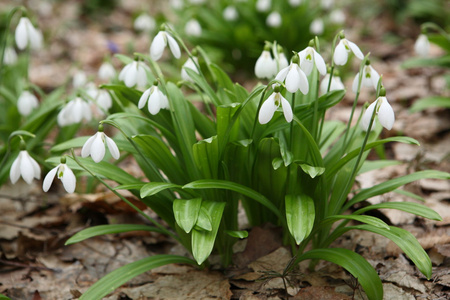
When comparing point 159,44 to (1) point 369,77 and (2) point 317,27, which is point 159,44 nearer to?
(1) point 369,77

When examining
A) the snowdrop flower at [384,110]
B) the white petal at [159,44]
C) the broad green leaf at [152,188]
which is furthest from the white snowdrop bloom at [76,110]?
the snowdrop flower at [384,110]

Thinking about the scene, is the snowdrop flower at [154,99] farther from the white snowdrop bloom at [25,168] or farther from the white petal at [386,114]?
the white petal at [386,114]

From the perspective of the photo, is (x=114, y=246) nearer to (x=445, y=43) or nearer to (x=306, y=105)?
(x=306, y=105)

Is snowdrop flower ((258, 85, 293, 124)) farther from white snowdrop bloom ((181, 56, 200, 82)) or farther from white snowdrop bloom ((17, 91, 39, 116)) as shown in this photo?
white snowdrop bloom ((17, 91, 39, 116))

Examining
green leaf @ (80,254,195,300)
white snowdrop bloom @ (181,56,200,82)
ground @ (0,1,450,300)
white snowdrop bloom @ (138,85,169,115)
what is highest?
white snowdrop bloom @ (181,56,200,82)

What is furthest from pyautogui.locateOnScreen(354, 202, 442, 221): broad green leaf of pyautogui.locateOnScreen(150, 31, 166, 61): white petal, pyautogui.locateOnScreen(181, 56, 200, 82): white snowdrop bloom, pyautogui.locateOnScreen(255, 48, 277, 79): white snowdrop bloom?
pyautogui.locateOnScreen(150, 31, 166, 61): white petal

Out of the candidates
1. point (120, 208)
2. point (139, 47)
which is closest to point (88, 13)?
point (139, 47)

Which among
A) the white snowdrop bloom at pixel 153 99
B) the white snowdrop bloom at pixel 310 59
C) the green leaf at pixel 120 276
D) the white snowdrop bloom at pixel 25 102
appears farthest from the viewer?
the white snowdrop bloom at pixel 25 102
